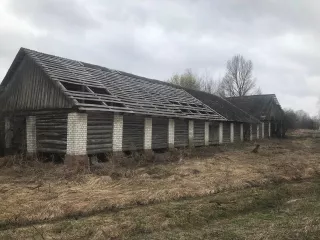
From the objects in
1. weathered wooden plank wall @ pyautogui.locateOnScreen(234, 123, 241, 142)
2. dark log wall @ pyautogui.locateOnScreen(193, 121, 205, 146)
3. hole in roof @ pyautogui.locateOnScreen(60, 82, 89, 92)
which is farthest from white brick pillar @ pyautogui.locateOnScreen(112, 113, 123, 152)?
weathered wooden plank wall @ pyautogui.locateOnScreen(234, 123, 241, 142)

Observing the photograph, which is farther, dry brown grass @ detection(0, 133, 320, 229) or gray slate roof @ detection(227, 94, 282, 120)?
gray slate roof @ detection(227, 94, 282, 120)

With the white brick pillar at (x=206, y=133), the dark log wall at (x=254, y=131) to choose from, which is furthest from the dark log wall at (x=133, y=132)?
the dark log wall at (x=254, y=131)

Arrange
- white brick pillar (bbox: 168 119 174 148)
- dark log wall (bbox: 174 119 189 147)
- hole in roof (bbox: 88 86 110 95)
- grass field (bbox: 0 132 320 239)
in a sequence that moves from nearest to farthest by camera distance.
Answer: grass field (bbox: 0 132 320 239)
hole in roof (bbox: 88 86 110 95)
white brick pillar (bbox: 168 119 174 148)
dark log wall (bbox: 174 119 189 147)

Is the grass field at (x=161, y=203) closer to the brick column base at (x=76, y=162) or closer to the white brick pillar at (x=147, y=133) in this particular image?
the brick column base at (x=76, y=162)

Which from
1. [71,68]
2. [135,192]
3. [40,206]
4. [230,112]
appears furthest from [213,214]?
[230,112]

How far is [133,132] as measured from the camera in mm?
19375

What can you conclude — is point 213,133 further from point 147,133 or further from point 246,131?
point 147,133

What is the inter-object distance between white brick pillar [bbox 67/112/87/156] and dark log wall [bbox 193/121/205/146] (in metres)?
11.6

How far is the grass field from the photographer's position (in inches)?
267

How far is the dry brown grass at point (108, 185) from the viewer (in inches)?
343

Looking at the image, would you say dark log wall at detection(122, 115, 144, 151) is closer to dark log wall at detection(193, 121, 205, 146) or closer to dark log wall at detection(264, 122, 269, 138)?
dark log wall at detection(193, 121, 205, 146)

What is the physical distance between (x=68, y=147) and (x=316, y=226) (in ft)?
38.1

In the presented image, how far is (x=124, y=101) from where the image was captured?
19703 millimetres

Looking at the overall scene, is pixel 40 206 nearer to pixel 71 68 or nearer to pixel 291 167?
pixel 291 167
